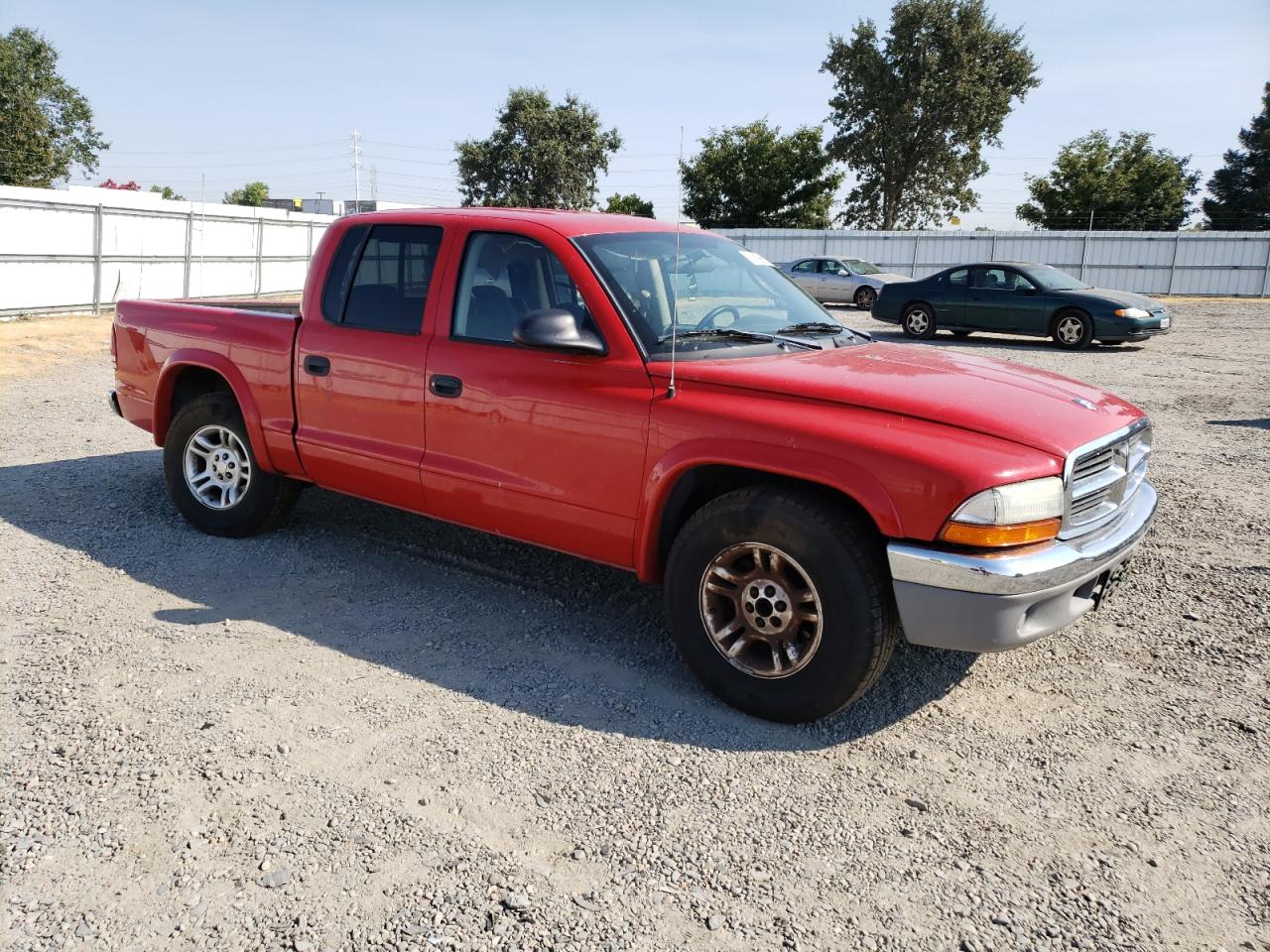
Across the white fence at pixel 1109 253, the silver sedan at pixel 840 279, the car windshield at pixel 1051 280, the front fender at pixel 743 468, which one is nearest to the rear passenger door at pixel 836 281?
the silver sedan at pixel 840 279

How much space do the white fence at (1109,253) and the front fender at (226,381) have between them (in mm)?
27825

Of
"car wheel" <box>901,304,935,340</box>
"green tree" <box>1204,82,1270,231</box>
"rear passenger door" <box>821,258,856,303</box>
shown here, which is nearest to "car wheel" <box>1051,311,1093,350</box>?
"car wheel" <box>901,304,935,340</box>

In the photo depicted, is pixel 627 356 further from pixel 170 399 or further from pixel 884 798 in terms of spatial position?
pixel 170 399

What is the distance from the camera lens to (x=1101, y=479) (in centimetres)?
375

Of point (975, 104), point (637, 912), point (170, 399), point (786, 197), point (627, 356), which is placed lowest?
point (637, 912)

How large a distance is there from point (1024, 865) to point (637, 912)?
3.81ft

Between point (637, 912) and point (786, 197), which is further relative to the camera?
point (786, 197)

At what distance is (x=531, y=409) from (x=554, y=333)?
428 mm

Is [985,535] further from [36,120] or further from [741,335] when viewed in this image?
[36,120]

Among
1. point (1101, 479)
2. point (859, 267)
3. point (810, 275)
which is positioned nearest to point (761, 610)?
point (1101, 479)

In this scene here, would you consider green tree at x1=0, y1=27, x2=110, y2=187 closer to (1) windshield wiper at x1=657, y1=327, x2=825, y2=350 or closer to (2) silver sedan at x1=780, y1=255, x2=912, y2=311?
(2) silver sedan at x1=780, y1=255, x2=912, y2=311

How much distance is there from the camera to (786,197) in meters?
51.8

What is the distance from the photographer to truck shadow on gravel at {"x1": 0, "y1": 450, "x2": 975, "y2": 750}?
3898mm

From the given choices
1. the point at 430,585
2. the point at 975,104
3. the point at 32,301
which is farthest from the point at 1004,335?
the point at 975,104
